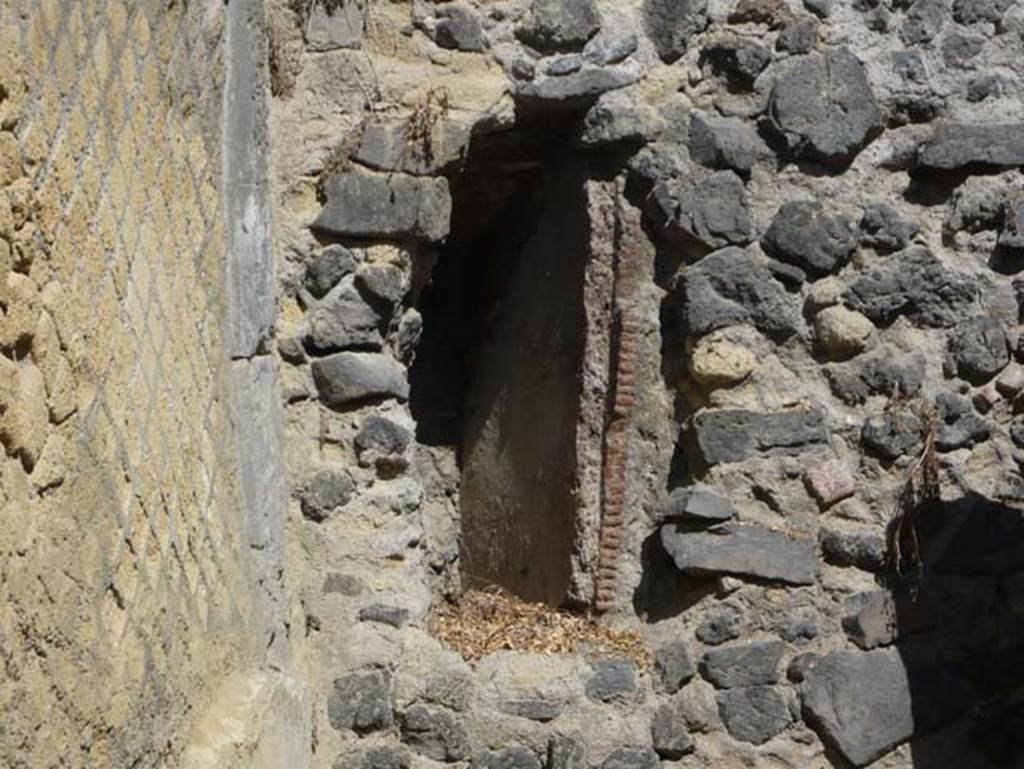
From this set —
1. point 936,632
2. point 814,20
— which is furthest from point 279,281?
point 936,632

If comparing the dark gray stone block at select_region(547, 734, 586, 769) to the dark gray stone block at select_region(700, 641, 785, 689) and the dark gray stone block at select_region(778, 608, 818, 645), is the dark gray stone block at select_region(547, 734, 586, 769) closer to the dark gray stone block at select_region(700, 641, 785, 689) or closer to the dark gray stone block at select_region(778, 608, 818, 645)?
the dark gray stone block at select_region(700, 641, 785, 689)

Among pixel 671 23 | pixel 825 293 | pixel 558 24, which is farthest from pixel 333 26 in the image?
pixel 825 293

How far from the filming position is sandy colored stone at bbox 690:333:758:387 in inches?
201

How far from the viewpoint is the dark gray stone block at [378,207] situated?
4.95 meters

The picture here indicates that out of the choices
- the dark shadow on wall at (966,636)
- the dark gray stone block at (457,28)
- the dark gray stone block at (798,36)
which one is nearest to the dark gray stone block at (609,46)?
the dark gray stone block at (457,28)

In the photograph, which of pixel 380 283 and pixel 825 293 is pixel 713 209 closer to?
pixel 825 293

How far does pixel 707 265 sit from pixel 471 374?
3.67 ft

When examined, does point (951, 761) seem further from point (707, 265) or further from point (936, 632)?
point (707, 265)

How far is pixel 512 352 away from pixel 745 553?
3.55ft

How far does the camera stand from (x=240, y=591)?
423cm

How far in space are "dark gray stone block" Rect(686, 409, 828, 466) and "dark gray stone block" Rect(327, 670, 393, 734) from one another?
113 cm

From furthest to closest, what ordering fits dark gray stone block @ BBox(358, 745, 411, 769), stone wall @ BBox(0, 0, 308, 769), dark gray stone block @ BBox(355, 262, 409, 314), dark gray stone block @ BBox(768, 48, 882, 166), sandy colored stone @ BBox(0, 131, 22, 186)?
dark gray stone block @ BBox(768, 48, 882, 166), dark gray stone block @ BBox(355, 262, 409, 314), dark gray stone block @ BBox(358, 745, 411, 769), stone wall @ BBox(0, 0, 308, 769), sandy colored stone @ BBox(0, 131, 22, 186)

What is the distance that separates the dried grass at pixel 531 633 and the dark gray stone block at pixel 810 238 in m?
1.18

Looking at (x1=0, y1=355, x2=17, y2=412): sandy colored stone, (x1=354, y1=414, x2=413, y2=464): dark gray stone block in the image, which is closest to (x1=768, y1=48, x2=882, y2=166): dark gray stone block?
(x1=354, y1=414, x2=413, y2=464): dark gray stone block
